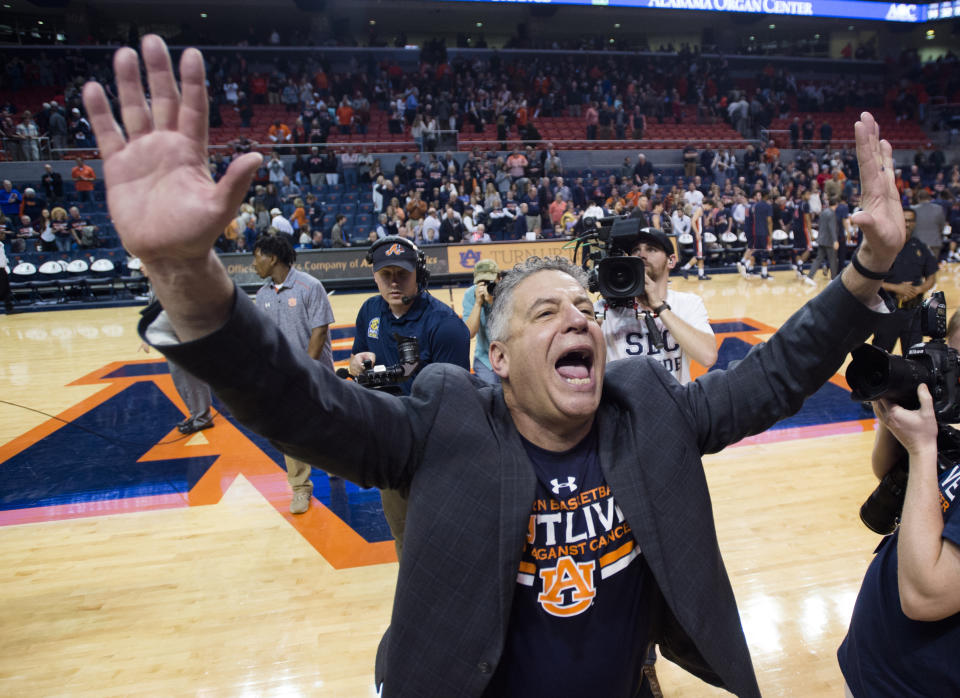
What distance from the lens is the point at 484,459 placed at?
4.18 ft

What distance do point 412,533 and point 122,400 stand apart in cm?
683

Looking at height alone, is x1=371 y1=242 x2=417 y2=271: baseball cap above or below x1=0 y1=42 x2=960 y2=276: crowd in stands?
below

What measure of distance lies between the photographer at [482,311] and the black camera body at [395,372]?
1.14 m

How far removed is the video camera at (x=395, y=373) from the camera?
2508 mm

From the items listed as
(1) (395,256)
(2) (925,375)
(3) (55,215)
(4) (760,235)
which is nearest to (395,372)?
(1) (395,256)

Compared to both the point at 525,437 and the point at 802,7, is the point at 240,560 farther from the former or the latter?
the point at 802,7

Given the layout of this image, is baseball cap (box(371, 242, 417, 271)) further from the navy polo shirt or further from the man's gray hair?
the man's gray hair

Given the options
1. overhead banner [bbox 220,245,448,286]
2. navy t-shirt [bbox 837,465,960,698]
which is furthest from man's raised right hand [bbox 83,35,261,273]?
overhead banner [bbox 220,245,448,286]

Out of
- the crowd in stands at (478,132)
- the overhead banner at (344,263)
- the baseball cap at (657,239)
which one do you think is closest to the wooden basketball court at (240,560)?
the baseball cap at (657,239)

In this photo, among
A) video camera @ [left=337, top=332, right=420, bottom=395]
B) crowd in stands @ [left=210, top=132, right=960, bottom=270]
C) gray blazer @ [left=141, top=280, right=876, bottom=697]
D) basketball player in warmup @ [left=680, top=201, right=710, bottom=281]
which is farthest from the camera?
crowd in stands @ [left=210, top=132, right=960, bottom=270]

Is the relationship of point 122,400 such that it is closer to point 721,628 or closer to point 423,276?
point 423,276

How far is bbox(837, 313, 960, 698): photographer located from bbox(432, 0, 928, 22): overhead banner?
24572 mm

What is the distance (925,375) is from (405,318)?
7.73ft

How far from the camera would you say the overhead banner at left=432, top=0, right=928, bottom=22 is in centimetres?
2345
